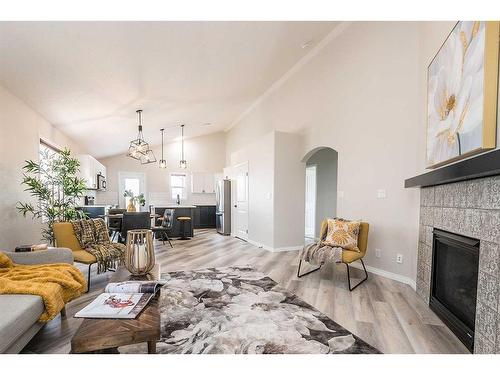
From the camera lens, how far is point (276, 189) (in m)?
5.19

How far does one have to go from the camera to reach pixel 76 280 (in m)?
2.21

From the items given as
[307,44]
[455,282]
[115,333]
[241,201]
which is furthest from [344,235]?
[241,201]

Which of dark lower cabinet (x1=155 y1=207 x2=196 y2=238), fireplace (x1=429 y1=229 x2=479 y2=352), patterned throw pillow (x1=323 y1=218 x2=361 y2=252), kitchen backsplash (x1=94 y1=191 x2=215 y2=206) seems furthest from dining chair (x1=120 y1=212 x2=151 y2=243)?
fireplace (x1=429 y1=229 x2=479 y2=352)

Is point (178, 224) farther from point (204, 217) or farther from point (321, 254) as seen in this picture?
point (321, 254)

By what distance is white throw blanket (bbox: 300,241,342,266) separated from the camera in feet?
10.1

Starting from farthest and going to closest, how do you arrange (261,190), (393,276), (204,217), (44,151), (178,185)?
(178,185)
(204,217)
(261,190)
(44,151)
(393,276)

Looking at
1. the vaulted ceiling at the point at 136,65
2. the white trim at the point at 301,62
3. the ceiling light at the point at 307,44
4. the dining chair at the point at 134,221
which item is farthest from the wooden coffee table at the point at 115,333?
the white trim at the point at 301,62

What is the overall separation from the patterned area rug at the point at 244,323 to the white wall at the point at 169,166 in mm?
6664

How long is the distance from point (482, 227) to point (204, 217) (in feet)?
26.9

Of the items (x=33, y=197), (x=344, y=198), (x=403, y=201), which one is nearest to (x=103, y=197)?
(x=33, y=197)

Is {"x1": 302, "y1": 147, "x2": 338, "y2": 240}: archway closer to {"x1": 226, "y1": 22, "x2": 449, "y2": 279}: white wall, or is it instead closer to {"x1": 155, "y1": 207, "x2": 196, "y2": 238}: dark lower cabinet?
{"x1": 226, "y1": 22, "x2": 449, "y2": 279}: white wall

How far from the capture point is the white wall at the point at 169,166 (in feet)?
29.2

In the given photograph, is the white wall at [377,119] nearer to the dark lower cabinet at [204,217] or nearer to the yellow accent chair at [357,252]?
the yellow accent chair at [357,252]
